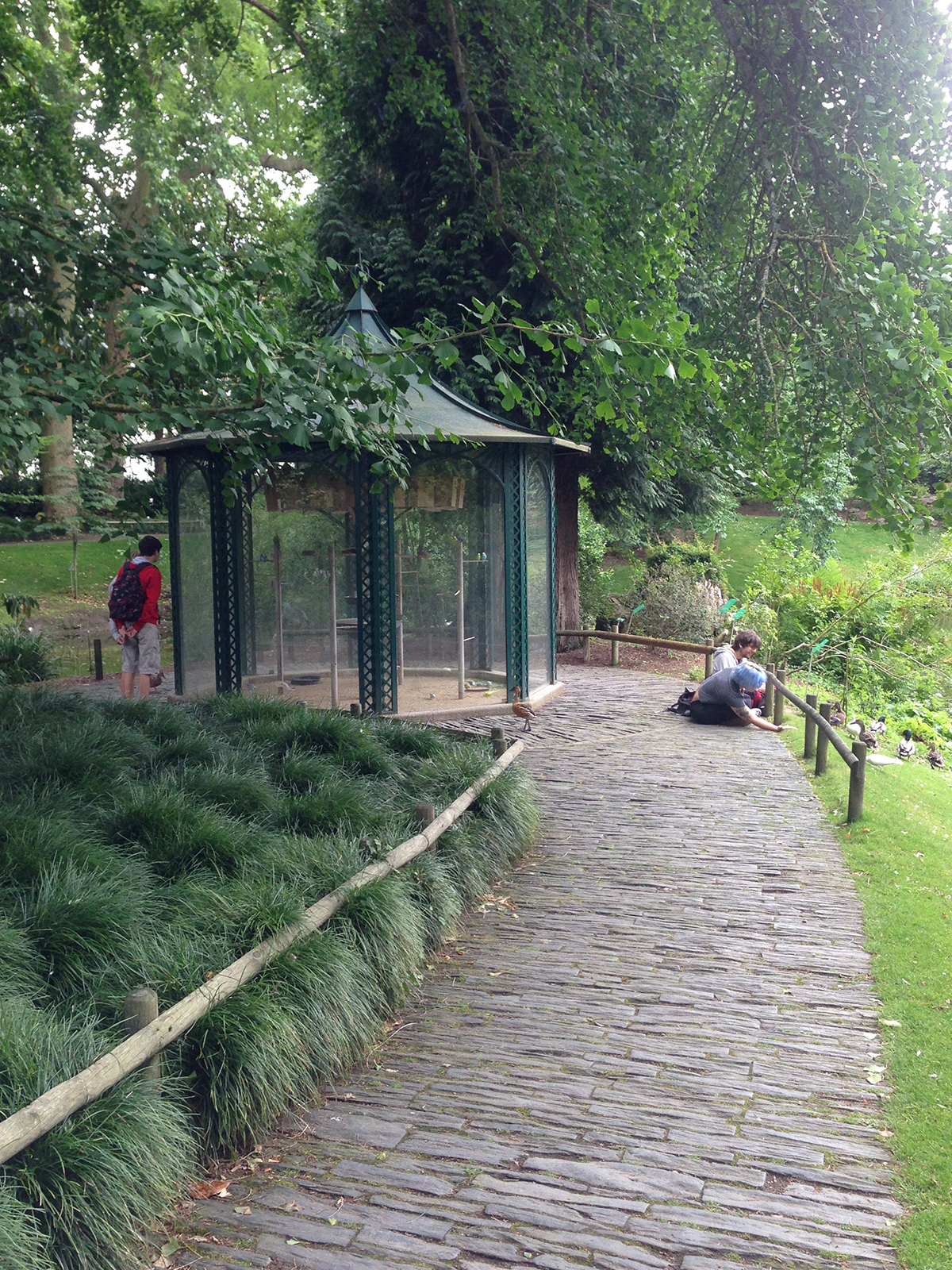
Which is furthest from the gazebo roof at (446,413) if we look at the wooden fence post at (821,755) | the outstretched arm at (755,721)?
the wooden fence post at (821,755)

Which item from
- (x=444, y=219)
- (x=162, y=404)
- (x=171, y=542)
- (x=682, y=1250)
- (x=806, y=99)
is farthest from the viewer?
(x=444, y=219)

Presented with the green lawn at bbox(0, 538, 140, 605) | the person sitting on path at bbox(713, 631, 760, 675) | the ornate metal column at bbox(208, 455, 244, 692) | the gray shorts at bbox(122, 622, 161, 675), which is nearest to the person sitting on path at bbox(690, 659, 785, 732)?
the person sitting on path at bbox(713, 631, 760, 675)

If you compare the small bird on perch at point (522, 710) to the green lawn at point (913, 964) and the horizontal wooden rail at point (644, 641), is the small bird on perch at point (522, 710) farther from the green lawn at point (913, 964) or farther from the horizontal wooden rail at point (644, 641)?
the horizontal wooden rail at point (644, 641)

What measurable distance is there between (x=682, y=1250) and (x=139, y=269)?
23.5ft

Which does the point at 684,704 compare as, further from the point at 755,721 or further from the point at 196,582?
the point at 196,582

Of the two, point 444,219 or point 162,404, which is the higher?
point 444,219

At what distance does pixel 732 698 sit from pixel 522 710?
272cm

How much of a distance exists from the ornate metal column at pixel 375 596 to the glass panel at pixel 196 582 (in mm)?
2311

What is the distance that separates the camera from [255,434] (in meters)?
7.99

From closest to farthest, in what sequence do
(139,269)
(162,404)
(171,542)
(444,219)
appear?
(139,269), (162,404), (171,542), (444,219)

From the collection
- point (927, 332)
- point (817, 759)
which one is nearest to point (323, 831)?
point (927, 332)

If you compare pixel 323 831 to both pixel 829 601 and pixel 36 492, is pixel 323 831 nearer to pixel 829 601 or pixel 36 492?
pixel 829 601

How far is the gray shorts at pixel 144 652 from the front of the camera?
12.8 meters

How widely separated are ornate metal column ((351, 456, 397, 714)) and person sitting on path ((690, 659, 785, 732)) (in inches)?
154
